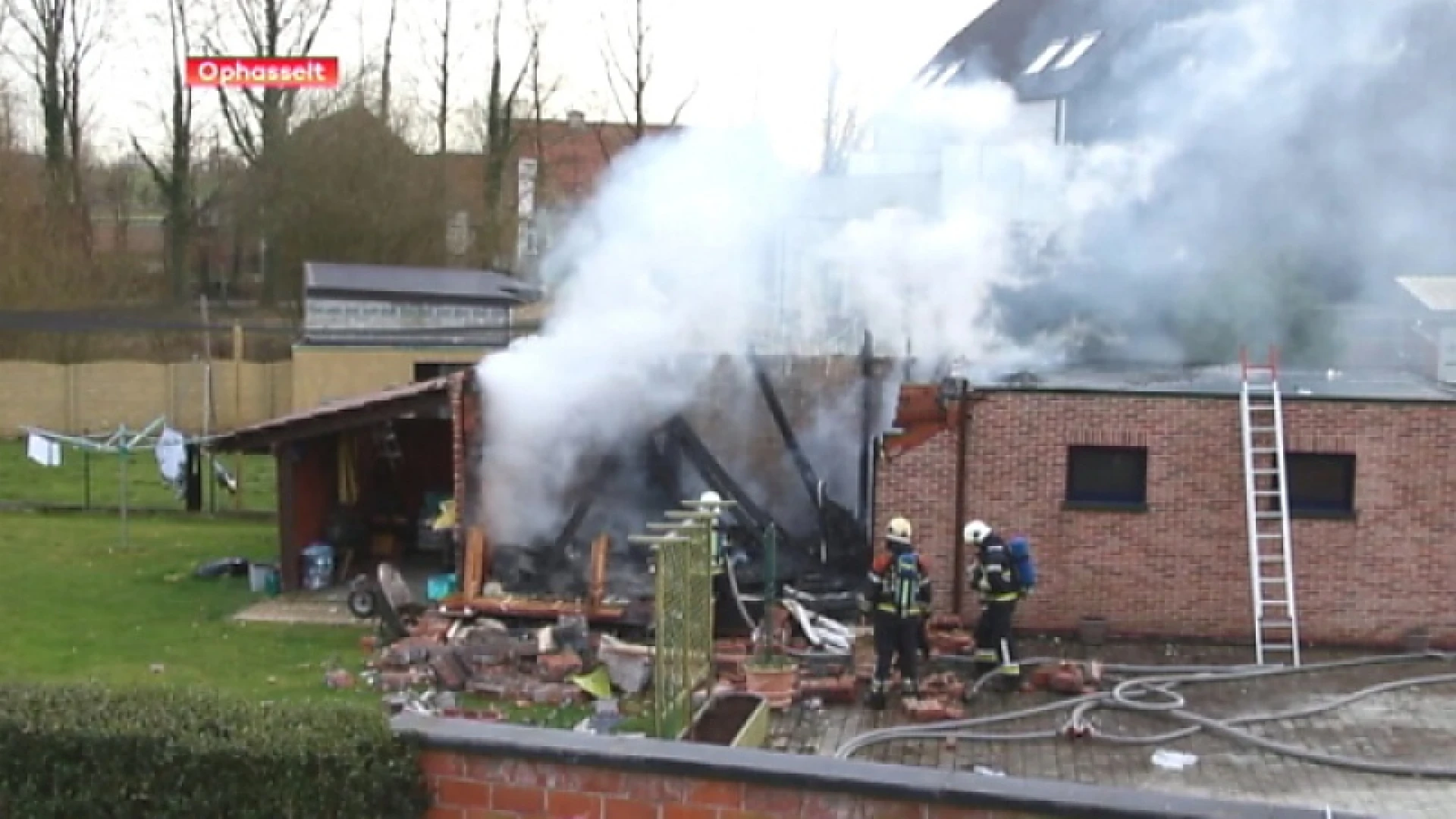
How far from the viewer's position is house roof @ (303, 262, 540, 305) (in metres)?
26.8

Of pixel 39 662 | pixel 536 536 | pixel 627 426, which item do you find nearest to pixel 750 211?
pixel 627 426

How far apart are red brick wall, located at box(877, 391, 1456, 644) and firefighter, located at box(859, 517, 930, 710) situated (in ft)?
8.48

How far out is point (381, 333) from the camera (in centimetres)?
2662

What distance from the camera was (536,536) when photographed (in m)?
15.0

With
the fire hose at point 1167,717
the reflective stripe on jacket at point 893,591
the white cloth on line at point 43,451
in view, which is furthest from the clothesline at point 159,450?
the fire hose at point 1167,717

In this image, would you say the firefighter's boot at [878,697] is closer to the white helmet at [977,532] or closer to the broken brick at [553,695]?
the white helmet at [977,532]

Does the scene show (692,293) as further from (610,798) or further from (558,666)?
(610,798)

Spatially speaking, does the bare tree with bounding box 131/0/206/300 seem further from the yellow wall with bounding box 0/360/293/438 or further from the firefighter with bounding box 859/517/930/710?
the firefighter with bounding box 859/517/930/710

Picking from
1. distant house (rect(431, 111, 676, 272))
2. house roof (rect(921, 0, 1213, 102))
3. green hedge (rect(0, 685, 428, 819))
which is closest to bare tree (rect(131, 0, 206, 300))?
distant house (rect(431, 111, 676, 272))

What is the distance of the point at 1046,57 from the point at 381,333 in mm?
16048

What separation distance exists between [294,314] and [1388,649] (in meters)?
28.5

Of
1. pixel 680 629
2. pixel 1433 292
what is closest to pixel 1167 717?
pixel 680 629

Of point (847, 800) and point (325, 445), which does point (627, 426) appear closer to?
point (325, 445)

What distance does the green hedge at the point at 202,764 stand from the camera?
15.2 feet
